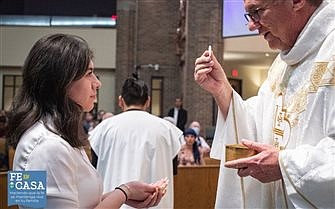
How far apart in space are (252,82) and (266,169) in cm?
1221

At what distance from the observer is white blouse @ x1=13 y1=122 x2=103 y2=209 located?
1425 mm

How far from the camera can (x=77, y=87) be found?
1577mm

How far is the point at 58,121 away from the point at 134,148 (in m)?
1.78

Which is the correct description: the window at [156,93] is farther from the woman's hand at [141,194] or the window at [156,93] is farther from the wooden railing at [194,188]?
the woman's hand at [141,194]

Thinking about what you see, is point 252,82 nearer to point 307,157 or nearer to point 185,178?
point 185,178

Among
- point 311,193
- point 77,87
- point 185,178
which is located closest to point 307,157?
point 311,193

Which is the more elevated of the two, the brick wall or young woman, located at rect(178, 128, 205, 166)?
the brick wall

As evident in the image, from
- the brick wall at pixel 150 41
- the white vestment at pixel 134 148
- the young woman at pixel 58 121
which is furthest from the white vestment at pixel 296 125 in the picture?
the brick wall at pixel 150 41

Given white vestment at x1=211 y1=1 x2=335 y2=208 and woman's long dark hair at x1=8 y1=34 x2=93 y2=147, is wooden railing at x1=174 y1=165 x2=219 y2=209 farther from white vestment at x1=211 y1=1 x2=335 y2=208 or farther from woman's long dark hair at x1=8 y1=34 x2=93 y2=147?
woman's long dark hair at x1=8 y1=34 x2=93 y2=147

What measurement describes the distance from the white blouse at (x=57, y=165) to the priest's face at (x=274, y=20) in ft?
2.19

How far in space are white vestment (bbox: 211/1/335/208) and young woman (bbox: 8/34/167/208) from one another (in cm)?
45

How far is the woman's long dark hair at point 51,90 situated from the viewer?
1527 mm

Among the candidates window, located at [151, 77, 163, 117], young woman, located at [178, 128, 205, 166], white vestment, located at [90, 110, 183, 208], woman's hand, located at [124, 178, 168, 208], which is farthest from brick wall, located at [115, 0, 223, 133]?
woman's hand, located at [124, 178, 168, 208]

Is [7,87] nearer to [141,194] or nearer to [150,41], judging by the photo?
[150,41]
